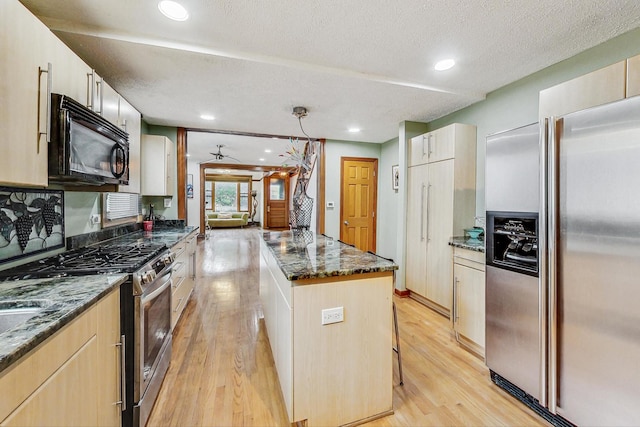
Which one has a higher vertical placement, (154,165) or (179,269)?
(154,165)

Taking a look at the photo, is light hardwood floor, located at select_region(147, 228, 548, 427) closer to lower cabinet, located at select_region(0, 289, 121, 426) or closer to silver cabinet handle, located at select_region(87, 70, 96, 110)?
lower cabinet, located at select_region(0, 289, 121, 426)

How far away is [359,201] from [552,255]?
132 inches

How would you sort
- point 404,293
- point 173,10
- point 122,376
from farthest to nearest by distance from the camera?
1. point 404,293
2. point 173,10
3. point 122,376

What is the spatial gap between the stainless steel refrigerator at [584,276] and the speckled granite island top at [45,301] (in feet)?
7.46

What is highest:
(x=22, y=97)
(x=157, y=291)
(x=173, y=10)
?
(x=173, y=10)

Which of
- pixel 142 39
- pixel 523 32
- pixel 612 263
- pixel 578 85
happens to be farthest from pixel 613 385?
pixel 142 39

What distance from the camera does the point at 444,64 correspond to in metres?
2.20

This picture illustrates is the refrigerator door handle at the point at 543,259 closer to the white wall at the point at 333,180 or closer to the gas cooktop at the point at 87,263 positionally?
the gas cooktop at the point at 87,263

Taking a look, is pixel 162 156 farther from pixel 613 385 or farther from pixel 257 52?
pixel 613 385

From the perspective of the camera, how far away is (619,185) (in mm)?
1251

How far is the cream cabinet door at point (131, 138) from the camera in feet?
6.70

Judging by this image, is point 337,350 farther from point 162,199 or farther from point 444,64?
point 162,199

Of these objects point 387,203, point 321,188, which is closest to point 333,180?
point 321,188

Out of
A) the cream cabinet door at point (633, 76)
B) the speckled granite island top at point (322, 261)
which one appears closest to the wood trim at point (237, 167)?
the speckled granite island top at point (322, 261)
